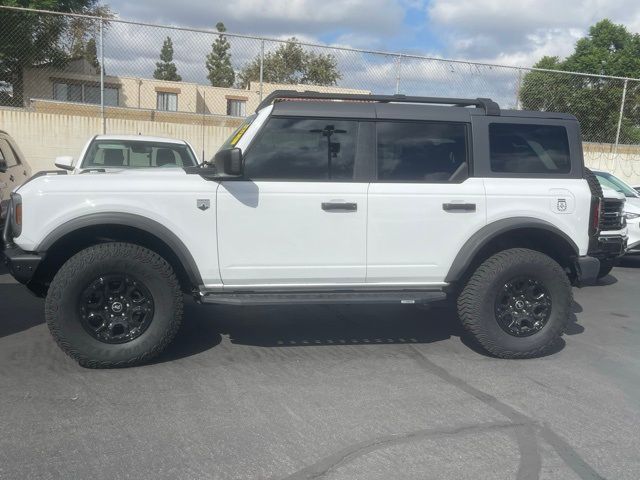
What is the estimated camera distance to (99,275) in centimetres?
445

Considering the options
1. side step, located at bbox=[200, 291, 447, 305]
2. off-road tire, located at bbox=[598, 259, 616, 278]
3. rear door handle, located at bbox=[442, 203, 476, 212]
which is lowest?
off-road tire, located at bbox=[598, 259, 616, 278]

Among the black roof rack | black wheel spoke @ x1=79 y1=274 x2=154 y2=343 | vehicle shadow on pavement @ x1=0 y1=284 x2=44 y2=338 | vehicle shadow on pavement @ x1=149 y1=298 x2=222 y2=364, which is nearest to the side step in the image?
black wheel spoke @ x1=79 y1=274 x2=154 y2=343

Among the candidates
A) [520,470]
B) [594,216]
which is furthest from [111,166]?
[520,470]

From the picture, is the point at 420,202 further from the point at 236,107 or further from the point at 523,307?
the point at 236,107

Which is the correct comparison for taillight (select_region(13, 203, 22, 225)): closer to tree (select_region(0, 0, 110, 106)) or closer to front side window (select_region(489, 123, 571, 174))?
front side window (select_region(489, 123, 571, 174))

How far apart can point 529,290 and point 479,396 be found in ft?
4.05

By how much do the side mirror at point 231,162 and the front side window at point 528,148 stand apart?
2138mm

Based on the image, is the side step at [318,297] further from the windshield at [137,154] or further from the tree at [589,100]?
the tree at [589,100]

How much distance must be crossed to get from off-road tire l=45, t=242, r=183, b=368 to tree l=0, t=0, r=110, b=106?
889 centimetres

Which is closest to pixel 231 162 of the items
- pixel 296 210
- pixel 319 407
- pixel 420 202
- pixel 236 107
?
pixel 296 210

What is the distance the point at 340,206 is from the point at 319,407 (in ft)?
5.17

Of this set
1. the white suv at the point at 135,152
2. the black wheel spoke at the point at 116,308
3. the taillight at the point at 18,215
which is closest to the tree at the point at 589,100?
the white suv at the point at 135,152

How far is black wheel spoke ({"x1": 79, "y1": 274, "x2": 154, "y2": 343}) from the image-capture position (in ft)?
14.7

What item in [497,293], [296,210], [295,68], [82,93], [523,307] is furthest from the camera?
[295,68]
